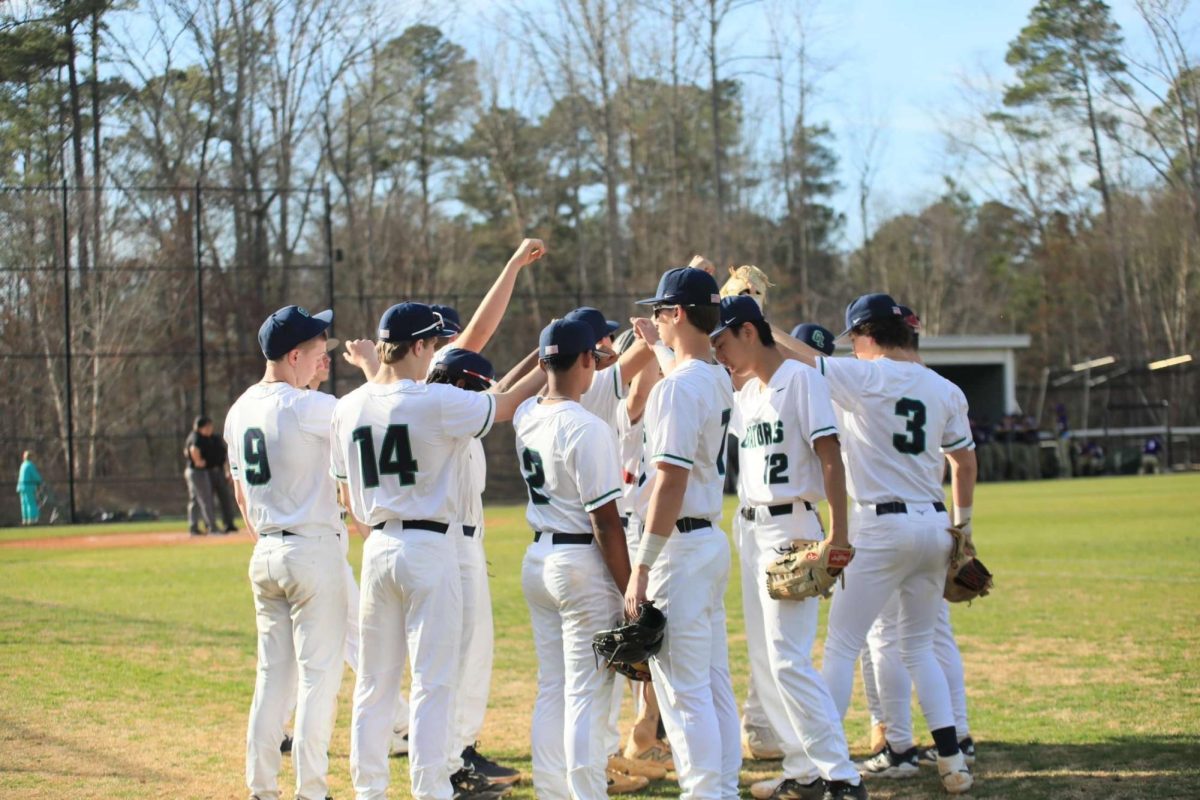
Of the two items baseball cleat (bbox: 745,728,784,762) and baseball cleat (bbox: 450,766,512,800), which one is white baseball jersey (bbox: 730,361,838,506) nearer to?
baseball cleat (bbox: 745,728,784,762)

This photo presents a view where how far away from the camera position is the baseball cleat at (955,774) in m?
5.58

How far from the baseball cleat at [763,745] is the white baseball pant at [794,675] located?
870 millimetres

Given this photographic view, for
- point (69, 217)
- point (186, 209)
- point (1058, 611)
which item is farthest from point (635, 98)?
point (1058, 611)

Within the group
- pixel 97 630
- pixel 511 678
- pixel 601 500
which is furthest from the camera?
pixel 97 630

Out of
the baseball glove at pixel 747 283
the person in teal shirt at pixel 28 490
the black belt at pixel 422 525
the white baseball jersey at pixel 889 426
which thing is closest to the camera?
the black belt at pixel 422 525

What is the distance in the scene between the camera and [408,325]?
16.9 ft

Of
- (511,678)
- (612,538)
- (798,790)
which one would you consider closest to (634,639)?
(612,538)

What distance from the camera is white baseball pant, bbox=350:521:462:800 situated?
503 cm

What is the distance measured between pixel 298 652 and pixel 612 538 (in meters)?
1.61

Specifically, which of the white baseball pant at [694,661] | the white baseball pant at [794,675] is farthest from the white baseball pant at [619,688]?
the white baseball pant at [694,661]

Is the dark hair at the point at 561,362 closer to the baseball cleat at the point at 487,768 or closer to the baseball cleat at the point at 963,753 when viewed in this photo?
the baseball cleat at the point at 487,768

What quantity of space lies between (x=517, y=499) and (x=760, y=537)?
25.2m

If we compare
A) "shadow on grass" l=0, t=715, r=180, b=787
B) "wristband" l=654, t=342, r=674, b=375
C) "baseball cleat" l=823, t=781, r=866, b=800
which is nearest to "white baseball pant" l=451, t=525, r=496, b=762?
"wristband" l=654, t=342, r=674, b=375

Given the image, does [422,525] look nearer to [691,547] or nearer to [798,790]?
[691,547]
